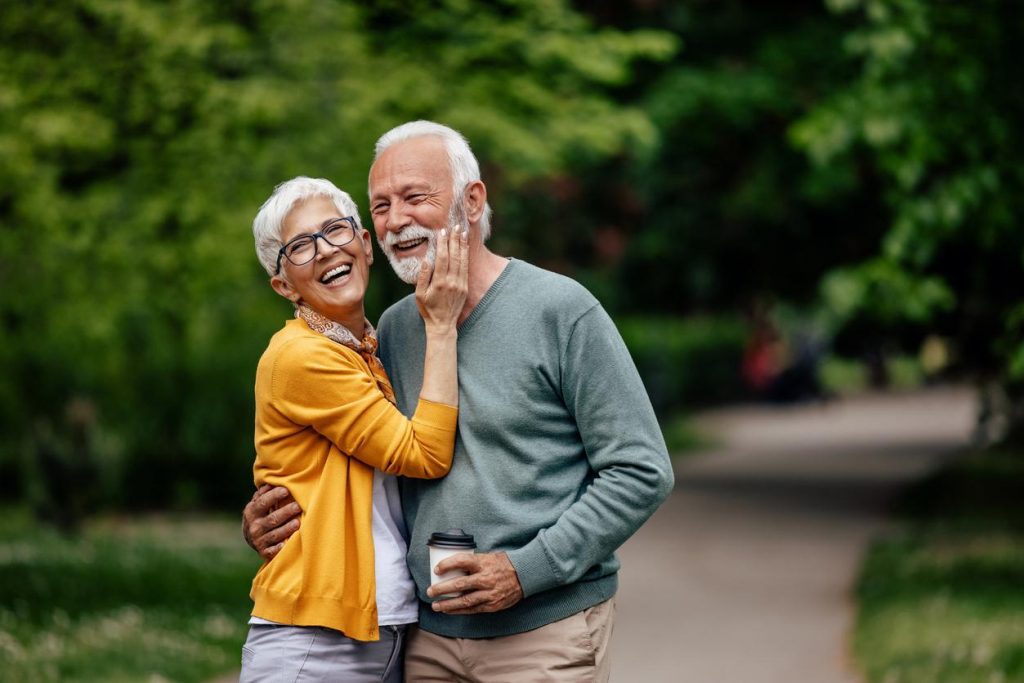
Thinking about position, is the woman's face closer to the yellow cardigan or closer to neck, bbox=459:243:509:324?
the yellow cardigan

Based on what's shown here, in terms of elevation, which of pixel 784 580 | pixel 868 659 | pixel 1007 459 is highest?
pixel 868 659

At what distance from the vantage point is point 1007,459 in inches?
758

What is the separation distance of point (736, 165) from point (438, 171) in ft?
41.1

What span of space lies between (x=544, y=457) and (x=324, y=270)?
64cm

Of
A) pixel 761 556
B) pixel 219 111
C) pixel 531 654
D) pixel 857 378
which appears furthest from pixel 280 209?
pixel 857 378

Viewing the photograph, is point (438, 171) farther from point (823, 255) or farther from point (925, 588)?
point (823, 255)

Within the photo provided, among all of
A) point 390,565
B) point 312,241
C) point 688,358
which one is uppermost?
point 312,241

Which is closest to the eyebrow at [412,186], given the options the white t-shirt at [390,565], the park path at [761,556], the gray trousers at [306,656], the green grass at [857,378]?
the white t-shirt at [390,565]

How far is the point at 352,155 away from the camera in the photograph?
32.2 feet

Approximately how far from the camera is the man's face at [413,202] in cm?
327

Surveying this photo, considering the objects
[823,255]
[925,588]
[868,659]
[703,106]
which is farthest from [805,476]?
[868,659]

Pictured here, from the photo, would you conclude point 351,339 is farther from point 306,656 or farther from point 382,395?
point 306,656

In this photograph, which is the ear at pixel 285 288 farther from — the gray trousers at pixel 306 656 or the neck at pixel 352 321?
the gray trousers at pixel 306 656

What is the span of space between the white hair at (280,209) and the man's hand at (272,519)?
1.64ft
